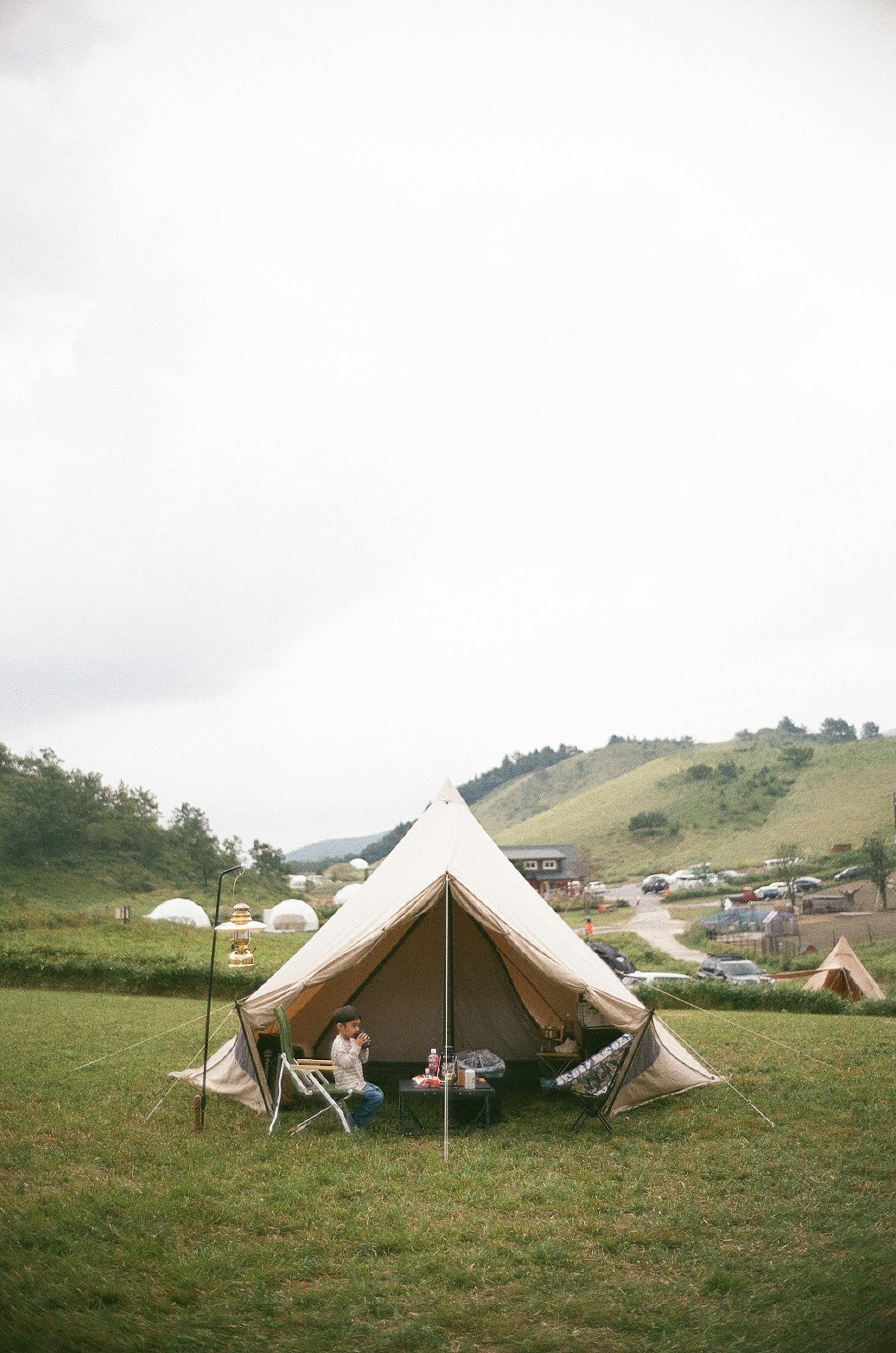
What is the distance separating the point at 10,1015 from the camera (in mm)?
12984

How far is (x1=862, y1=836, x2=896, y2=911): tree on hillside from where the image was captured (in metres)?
39.8

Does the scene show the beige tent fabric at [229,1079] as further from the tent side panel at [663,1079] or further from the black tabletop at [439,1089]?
the tent side panel at [663,1079]

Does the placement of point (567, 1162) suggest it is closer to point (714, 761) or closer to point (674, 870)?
point (674, 870)

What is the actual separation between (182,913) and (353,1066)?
105ft

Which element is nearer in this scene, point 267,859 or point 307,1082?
point 307,1082

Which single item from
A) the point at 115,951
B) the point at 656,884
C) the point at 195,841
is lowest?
the point at 656,884

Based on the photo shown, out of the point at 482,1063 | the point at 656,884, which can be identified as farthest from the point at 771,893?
the point at 482,1063

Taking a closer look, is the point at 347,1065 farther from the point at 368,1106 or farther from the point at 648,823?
the point at 648,823

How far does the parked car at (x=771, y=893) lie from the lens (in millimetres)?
45250

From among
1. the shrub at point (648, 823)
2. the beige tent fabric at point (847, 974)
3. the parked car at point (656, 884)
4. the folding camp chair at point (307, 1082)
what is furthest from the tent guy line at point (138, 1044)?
the shrub at point (648, 823)

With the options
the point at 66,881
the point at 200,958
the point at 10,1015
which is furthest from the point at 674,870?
the point at 10,1015

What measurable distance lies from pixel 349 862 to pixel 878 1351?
7340 centimetres

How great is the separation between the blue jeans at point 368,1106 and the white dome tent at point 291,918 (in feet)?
109

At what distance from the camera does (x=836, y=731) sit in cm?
9975
